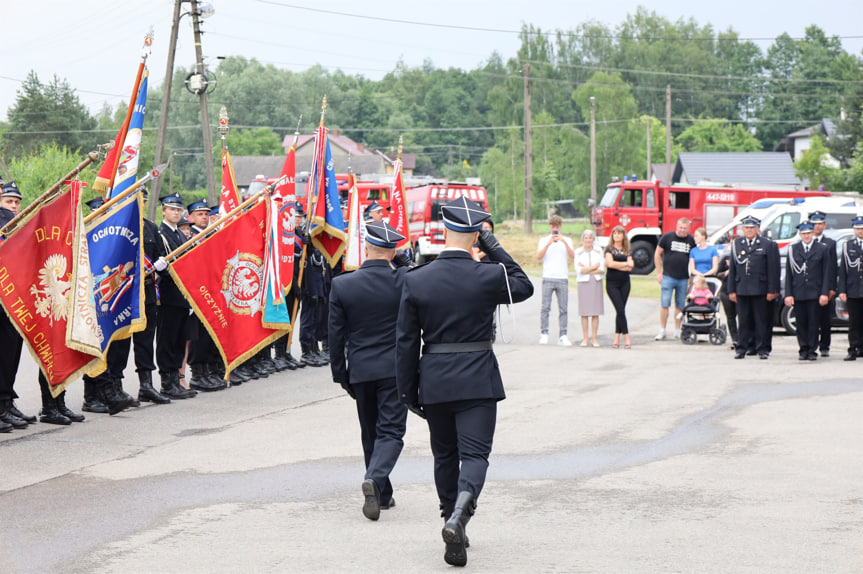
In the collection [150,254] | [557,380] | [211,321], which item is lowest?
[557,380]

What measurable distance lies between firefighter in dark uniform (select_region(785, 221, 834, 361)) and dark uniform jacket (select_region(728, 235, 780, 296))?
226 millimetres

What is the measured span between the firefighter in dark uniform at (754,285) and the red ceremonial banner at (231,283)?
278 inches

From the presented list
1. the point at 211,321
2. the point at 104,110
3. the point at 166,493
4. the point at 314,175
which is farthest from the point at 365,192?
the point at 104,110

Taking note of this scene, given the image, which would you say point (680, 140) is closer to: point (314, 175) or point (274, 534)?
point (314, 175)

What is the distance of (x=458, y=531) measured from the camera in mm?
5586

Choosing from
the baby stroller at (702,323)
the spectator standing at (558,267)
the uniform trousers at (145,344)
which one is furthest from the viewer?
the baby stroller at (702,323)

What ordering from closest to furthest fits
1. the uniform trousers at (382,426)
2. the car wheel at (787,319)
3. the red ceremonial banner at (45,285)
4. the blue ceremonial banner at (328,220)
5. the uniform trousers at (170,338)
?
1. the uniform trousers at (382,426)
2. the red ceremonial banner at (45,285)
3. the uniform trousers at (170,338)
4. the blue ceremonial banner at (328,220)
5. the car wheel at (787,319)

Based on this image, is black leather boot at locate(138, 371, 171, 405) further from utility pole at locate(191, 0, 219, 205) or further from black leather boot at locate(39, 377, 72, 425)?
utility pole at locate(191, 0, 219, 205)

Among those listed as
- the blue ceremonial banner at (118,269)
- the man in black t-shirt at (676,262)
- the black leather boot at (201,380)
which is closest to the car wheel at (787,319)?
the man in black t-shirt at (676,262)

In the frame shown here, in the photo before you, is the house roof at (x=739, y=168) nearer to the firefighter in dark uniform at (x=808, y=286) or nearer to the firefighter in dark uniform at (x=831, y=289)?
the firefighter in dark uniform at (x=831, y=289)

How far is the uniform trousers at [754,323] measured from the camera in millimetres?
16125

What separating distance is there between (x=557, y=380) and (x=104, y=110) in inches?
4541

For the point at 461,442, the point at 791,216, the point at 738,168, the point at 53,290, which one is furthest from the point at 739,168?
the point at 461,442

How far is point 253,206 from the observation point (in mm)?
13445
